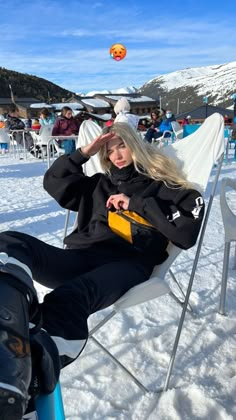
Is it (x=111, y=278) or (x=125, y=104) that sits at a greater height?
(x=125, y=104)

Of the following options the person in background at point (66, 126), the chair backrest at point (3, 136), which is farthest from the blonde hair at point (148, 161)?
the chair backrest at point (3, 136)

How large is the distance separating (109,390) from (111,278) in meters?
0.53

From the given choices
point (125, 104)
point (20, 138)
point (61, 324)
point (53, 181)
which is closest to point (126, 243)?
point (53, 181)

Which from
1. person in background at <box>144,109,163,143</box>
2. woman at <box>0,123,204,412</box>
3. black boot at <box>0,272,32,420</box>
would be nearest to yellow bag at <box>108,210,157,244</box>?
woman at <box>0,123,204,412</box>

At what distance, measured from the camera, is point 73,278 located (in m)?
1.60

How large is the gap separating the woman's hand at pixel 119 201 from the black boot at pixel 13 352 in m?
0.92

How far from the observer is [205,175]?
6.67ft

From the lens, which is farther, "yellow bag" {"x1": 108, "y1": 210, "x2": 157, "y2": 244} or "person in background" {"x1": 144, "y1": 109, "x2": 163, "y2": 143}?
"person in background" {"x1": 144, "y1": 109, "x2": 163, "y2": 143}

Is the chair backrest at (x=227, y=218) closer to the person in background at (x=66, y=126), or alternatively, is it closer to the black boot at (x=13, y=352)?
the black boot at (x=13, y=352)

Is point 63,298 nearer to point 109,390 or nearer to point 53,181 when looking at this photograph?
point 109,390

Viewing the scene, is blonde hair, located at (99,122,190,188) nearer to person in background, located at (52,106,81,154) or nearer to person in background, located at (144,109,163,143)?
person in background, located at (52,106,81,154)

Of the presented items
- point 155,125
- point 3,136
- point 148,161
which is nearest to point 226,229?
point 148,161

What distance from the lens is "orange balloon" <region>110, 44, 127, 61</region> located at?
12.6 metres

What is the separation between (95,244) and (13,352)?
1.04 m
